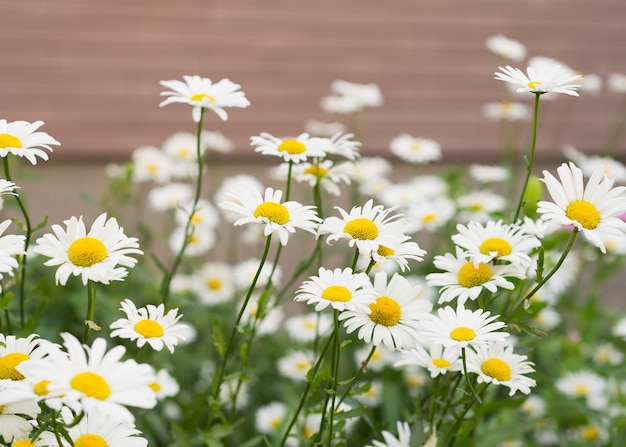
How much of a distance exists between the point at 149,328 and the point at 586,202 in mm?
489

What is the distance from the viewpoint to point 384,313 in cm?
92

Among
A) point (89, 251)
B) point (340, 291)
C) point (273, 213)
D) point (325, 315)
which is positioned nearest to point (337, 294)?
point (340, 291)

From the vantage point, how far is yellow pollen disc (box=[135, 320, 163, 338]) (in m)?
0.84

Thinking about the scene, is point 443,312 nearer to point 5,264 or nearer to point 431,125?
point 5,264

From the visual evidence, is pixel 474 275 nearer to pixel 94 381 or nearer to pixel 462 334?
pixel 462 334

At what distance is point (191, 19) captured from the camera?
3.37m

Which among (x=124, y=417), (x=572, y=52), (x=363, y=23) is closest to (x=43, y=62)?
(x=363, y=23)

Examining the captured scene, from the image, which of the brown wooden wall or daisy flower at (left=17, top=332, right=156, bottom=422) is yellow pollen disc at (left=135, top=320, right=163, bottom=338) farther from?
the brown wooden wall

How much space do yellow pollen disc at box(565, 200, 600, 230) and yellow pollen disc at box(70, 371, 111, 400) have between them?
525 millimetres

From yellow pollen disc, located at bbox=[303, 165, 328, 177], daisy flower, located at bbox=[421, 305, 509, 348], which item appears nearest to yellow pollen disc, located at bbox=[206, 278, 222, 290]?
yellow pollen disc, located at bbox=[303, 165, 328, 177]

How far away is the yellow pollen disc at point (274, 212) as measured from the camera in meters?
0.91

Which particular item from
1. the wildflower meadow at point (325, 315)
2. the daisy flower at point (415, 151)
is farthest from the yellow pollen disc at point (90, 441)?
the daisy flower at point (415, 151)

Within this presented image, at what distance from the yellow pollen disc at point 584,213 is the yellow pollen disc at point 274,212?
310 mm

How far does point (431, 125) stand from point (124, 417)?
3.17 metres
